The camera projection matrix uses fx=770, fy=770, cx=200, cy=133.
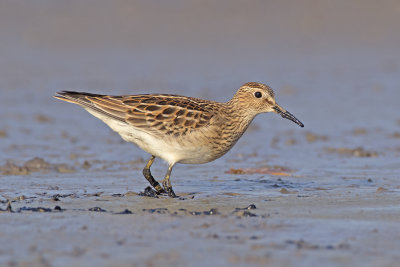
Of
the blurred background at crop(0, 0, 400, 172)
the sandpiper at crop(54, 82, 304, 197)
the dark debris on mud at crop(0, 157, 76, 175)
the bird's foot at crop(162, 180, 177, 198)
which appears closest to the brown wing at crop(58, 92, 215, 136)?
the sandpiper at crop(54, 82, 304, 197)

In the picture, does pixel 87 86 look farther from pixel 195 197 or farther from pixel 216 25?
pixel 195 197

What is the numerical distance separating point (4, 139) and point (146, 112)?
12.3ft

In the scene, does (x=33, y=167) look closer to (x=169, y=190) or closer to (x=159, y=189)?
(x=159, y=189)

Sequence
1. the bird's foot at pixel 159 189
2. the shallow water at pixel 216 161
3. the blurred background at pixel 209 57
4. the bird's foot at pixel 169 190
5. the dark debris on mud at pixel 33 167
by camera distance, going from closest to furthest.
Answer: the shallow water at pixel 216 161 < the bird's foot at pixel 169 190 < the bird's foot at pixel 159 189 < the dark debris on mud at pixel 33 167 < the blurred background at pixel 209 57

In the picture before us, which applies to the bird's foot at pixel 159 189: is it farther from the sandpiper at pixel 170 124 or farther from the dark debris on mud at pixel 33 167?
the dark debris on mud at pixel 33 167

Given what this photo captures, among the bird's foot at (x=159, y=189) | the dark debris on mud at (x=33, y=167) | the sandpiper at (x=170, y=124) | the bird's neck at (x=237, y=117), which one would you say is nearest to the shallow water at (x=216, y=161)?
the dark debris on mud at (x=33, y=167)

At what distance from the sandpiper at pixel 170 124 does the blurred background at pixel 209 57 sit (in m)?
3.59

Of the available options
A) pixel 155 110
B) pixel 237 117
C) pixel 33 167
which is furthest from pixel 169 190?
pixel 33 167

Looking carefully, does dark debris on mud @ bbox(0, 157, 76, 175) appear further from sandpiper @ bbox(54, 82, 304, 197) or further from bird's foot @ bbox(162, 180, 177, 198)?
bird's foot @ bbox(162, 180, 177, 198)

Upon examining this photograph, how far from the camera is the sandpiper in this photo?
29.2ft

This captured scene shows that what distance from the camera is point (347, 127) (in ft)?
43.7

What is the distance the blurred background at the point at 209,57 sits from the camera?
46.5ft

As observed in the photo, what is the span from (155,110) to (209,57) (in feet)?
35.9

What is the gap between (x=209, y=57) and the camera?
19859 millimetres
